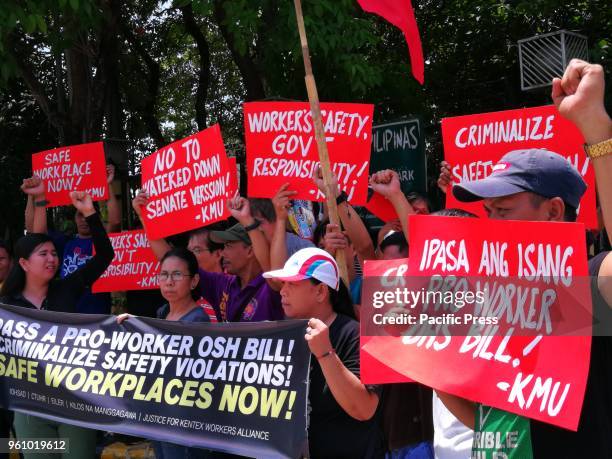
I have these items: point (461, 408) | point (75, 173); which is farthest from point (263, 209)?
point (461, 408)

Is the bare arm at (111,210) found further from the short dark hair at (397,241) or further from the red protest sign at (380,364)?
the red protest sign at (380,364)

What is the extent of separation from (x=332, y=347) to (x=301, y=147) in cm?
201

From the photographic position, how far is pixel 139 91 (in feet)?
46.5

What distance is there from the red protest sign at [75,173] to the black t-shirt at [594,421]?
195 inches

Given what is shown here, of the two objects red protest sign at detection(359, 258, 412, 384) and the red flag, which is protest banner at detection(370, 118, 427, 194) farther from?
red protest sign at detection(359, 258, 412, 384)

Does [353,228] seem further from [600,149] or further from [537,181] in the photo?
[600,149]

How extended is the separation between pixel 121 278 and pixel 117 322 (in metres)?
1.48

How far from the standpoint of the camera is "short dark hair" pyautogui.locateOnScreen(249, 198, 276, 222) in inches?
185

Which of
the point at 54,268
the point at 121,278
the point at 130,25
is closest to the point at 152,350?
the point at 54,268

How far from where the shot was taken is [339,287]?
3.51m

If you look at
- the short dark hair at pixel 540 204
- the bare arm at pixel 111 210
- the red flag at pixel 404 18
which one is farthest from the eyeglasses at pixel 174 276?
the short dark hair at pixel 540 204

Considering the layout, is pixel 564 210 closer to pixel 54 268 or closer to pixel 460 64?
pixel 54 268

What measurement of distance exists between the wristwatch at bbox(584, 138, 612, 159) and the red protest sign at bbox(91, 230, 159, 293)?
4501 mm

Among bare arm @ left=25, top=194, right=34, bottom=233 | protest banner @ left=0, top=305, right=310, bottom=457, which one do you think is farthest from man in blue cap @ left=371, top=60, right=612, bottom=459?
bare arm @ left=25, top=194, right=34, bottom=233
